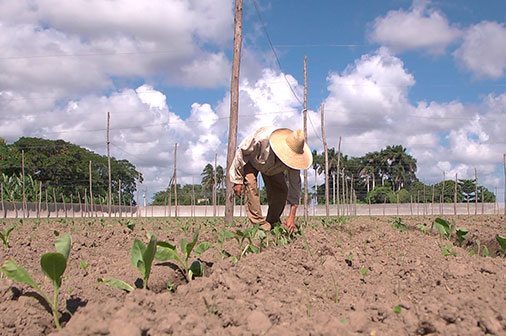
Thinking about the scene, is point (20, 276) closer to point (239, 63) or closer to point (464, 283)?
point (464, 283)

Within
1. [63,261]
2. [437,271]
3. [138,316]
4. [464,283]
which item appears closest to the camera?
[138,316]

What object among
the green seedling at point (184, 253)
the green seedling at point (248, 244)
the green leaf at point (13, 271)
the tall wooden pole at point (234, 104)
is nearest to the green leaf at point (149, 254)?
the green seedling at point (184, 253)

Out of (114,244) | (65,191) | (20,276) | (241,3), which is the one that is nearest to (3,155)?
(65,191)

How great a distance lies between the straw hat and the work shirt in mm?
151

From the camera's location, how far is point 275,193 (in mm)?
6664

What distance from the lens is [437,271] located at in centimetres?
298

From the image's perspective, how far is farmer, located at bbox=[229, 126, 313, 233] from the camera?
561 cm

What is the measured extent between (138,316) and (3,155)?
5236cm

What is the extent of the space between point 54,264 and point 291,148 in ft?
12.2

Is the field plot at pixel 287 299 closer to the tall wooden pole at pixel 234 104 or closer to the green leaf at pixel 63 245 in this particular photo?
the green leaf at pixel 63 245

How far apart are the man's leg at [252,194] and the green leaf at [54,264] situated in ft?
13.1

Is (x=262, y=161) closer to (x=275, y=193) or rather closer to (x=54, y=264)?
(x=275, y=193)

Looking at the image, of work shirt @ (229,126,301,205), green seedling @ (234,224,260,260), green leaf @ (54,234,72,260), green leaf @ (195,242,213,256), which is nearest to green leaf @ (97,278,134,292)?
green leaf @ (54,234,72,260)

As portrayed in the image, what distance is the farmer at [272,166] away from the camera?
5.61m
